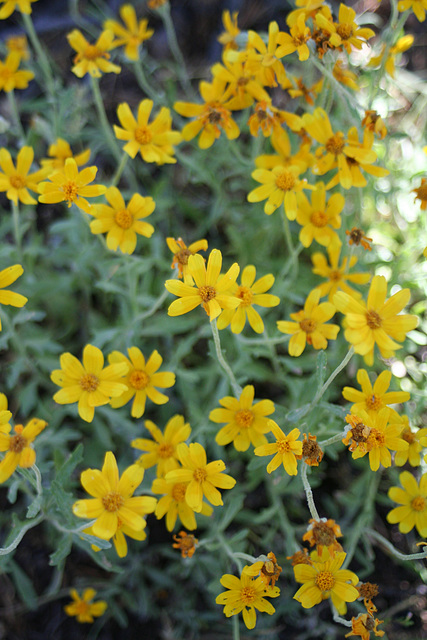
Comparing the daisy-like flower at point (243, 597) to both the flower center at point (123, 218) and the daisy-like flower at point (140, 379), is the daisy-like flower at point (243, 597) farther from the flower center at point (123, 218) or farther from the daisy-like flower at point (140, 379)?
the flower center at point (123, 218)

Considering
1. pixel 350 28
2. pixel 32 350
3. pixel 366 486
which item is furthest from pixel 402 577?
pixel 350 28

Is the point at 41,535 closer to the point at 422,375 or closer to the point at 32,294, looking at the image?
the point at 32,294

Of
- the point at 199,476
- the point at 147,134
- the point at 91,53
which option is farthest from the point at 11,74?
the point at 199,476

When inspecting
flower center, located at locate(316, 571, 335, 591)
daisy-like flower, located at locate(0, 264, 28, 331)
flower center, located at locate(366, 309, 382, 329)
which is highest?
flower center, located at locate(366, 309, 382, 329)

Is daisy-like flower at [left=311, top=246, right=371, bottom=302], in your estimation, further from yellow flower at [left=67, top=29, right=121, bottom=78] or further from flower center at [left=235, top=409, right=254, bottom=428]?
yellow flower at [left=67, top=29, right=121, bottom=78]

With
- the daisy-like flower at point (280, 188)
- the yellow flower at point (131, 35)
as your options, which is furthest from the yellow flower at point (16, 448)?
the yellow flower at point (131, 35)

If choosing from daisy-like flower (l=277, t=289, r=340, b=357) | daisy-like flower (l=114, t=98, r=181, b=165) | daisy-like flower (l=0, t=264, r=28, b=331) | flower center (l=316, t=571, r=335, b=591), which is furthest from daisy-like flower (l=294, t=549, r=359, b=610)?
daisy-like flower (l=114, t=98, r=181, b=165)
